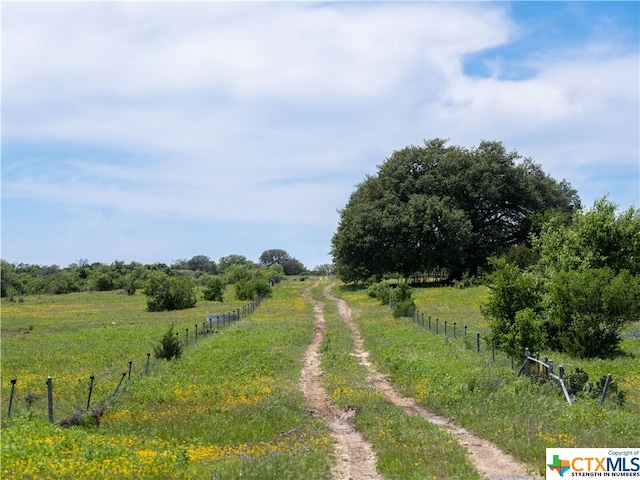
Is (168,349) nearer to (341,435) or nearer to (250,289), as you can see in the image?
(341,435)

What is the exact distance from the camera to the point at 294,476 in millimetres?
10109

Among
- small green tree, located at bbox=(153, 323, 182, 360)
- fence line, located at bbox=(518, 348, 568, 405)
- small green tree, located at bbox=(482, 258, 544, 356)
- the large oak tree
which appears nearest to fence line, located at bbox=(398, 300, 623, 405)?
fence line, located at bbox=(518, 348, 568, 405)

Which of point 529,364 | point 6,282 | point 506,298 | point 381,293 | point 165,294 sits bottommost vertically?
point 529,364

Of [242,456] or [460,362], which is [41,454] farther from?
[460,362]

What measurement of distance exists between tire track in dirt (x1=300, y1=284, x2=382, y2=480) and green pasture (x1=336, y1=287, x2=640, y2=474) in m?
2.79

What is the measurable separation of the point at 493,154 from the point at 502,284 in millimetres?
61327

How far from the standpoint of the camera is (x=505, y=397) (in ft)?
52.7

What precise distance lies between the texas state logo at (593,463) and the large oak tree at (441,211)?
61.9 meters

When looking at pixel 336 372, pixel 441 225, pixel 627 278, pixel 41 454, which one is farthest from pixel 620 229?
pixel 441 225

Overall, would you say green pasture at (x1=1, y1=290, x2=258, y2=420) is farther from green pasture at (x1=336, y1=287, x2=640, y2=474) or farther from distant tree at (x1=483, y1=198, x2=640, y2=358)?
distant tree at (x1=483, y1=198, x2=640, y2=358)

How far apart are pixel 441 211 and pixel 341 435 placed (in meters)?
61.3

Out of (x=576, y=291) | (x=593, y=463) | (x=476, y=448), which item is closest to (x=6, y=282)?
(x=576, y=291)

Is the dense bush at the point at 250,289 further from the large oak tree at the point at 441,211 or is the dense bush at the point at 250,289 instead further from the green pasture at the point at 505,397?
the green pasture at the point at 505,397

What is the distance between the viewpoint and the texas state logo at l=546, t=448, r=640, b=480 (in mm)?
10453
